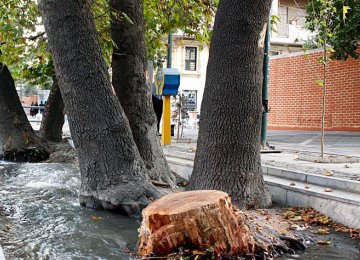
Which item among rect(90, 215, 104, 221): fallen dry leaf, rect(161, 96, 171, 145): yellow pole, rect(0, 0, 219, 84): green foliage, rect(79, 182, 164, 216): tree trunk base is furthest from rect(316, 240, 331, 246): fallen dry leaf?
rect(161, 96, 171, 145): yellow pole

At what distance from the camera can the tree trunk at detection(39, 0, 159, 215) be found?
6137 mm

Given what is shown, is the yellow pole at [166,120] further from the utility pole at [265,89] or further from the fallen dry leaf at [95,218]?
the fallen dry leaf at [95,218]

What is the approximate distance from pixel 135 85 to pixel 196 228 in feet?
12.6

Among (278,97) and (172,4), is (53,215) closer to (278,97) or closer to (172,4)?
(172,4)

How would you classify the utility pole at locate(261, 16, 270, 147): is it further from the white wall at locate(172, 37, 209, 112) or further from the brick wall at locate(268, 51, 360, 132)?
the white wall at locate(172, 37, 209, 112)

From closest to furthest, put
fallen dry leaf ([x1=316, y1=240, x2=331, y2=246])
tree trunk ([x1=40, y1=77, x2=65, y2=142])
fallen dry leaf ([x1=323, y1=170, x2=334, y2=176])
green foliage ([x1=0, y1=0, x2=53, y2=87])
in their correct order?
fallen dry leaf ([x1=316, y1=240, x2=331, y2=246]) < fallen dry leaf ([x1=323, y1=170, x2=334, y2=176]) < green foliage ([x1=0, y1=0, x2=53, y2=87]) < tree trunk ([x1=40, y1=77, x2=65, y2=142])

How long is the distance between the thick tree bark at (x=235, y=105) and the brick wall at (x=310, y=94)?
10.3 metres

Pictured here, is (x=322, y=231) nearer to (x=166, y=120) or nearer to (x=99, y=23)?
(x=99, y=23)

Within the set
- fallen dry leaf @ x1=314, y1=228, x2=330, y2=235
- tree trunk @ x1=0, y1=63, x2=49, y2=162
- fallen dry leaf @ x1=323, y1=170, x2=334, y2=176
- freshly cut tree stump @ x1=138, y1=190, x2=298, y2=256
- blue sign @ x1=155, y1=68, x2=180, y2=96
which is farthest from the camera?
tree trunk @ x1=0, y1=63, x2=49, y2=162

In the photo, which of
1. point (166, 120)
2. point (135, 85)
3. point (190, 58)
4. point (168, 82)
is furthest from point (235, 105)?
point (190, 58)

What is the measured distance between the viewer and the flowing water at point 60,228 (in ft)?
14.6

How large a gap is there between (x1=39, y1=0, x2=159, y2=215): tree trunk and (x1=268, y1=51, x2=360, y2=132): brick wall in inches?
422

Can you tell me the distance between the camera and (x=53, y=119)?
14.3 m

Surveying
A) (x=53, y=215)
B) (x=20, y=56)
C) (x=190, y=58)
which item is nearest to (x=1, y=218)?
(x=53, y=215)
